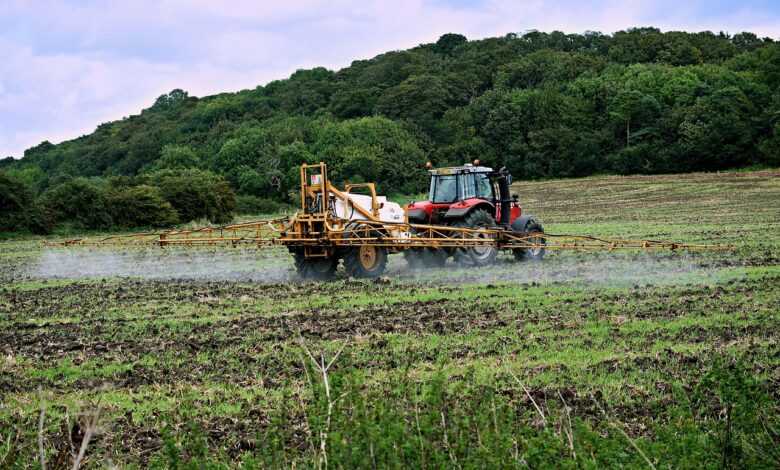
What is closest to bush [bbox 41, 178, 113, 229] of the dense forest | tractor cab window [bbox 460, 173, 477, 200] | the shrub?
the dense forest

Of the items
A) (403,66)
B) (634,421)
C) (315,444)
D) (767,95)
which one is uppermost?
(403,66)

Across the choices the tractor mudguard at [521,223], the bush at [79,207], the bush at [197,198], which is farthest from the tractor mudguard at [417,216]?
the bush at [197,198]

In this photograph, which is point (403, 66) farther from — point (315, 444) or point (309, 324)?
point (315, 444)

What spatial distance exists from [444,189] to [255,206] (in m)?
34.6

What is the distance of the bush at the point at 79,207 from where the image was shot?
41156 mm

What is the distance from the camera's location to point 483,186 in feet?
67.2

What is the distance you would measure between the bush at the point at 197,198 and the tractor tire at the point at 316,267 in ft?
86.5

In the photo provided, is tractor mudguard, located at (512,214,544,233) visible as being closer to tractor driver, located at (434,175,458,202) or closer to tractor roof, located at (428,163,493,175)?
tractor roof, located at (428,163,493,175)

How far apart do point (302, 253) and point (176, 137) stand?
7445cm

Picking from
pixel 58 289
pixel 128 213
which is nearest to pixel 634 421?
pixel 58 289

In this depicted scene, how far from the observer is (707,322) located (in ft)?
35.4

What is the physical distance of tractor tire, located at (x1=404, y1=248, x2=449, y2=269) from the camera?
63.8 feet

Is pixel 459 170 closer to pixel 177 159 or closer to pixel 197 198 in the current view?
pixel 197 198

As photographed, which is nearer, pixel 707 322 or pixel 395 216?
pixel 707 322
